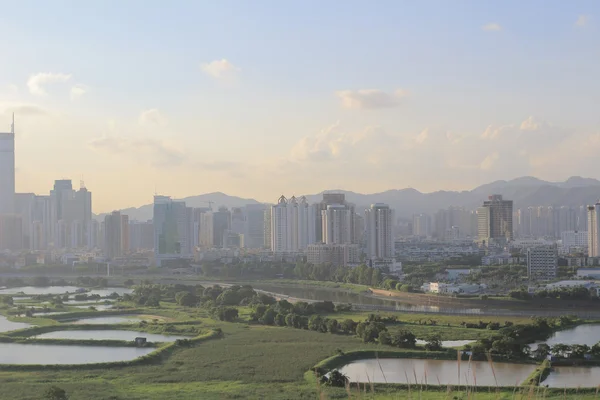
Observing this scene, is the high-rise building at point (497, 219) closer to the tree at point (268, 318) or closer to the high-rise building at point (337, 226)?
the high-rise building at point (337, 226)

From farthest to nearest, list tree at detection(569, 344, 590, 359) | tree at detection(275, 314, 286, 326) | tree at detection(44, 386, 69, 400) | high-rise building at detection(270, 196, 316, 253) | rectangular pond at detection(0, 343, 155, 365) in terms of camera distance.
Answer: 1. high-rise building at detection(270, 196, 316, 253)
2. tree at detection(275, 314, 286, 326)
3. rectangular pond at detection(0, 343, 155, 365)
4. tree at detection(569, 344, 590, 359)
5. tree at detection(44, 386, 69, 400)

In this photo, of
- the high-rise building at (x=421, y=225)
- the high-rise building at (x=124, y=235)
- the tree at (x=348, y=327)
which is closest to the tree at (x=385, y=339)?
the tree at (x=348, y=327)

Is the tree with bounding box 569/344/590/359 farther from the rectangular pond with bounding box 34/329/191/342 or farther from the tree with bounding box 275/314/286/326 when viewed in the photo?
the rectangular pond with bounding box 34/329/191/342

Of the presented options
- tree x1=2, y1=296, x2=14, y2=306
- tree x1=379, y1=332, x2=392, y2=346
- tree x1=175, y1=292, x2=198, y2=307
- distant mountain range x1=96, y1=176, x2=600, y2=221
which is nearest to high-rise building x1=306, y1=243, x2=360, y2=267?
tree x1=175, y1=292, x2=198, y2=307

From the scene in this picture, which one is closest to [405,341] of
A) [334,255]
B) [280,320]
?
[280,320]

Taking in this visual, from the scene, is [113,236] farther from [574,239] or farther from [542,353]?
[542,353]

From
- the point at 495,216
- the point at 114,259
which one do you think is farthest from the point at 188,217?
the point at 495,216
